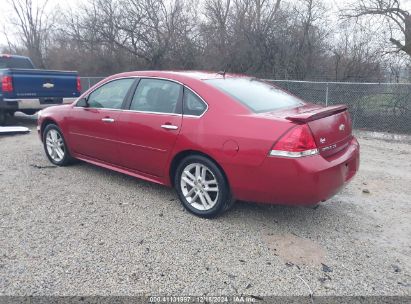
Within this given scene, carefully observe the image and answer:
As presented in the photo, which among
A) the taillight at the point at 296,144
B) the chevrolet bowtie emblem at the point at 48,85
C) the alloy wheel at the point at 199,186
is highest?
the chevrolet bowtie emblem at the point at 48,85

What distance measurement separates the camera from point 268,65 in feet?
43.0

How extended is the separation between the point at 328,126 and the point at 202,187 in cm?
140

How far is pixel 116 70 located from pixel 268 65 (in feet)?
32.1

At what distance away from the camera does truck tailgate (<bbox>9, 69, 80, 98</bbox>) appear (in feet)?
27.5

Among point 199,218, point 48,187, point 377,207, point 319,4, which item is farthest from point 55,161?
point 319,4

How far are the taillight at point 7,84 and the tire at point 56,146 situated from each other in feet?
11.3

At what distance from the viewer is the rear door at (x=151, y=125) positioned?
12.6ft

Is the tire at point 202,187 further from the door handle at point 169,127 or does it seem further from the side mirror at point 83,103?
the side mirror at point 83,103

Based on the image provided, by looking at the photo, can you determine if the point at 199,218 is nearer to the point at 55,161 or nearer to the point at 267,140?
the point at 267,140

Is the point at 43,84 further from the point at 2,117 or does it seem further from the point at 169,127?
the point at 169,127

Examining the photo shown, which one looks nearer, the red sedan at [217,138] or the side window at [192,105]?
the red sedan at [217,138]

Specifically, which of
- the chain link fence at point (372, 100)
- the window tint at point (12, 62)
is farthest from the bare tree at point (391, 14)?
the window tint at point (12, 62)

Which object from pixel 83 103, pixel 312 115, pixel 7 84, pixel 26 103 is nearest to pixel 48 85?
pixel 26 103

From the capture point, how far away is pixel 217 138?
11.2 feet
